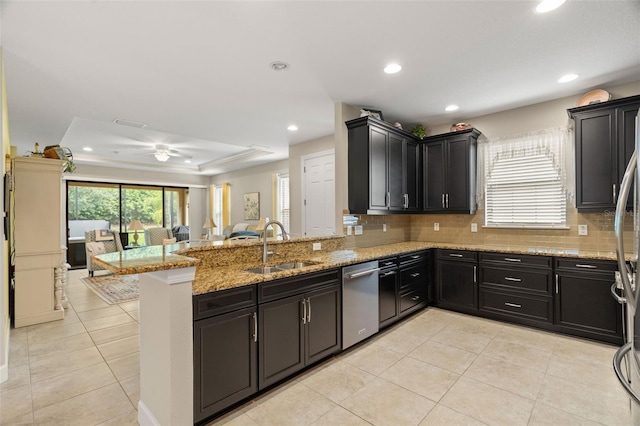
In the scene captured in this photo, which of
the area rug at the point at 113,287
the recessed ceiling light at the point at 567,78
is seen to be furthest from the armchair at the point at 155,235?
the recessed ceiling light at the point at 567,78

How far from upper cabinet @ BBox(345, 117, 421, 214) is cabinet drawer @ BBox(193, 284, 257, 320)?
1970 mm

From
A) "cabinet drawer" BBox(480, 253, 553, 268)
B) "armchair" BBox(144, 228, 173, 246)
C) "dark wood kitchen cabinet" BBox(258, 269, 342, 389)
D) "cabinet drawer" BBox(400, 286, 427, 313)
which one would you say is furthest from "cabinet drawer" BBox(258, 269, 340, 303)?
"armchair" BBox(144, 228, 173, 246)

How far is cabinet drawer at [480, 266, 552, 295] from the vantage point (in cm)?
342

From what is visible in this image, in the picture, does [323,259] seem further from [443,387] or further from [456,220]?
[456,220]

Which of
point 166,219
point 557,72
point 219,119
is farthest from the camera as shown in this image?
point 166,219

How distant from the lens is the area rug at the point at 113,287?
4899 mm

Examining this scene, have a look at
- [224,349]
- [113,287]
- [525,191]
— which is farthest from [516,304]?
[113,287]

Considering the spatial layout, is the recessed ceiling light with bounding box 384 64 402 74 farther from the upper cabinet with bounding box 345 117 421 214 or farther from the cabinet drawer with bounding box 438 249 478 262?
the cabinet drawer with bounding box 438 249 478 262

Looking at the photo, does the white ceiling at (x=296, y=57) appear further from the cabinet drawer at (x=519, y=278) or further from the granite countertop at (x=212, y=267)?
the cabinet drawer at (x=519, y=278)

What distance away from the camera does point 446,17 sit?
7.20 ft

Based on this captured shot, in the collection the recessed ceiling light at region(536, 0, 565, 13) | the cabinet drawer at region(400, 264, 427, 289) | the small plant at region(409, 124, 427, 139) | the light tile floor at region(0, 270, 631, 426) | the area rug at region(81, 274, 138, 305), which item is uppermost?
the recessed ceiling light at region(536, 0, 565, 13)

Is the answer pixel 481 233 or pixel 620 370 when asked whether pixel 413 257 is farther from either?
pixel 620 370

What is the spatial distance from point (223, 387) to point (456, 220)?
12.8 ft

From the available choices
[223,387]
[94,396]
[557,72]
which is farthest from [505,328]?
[94,396]
